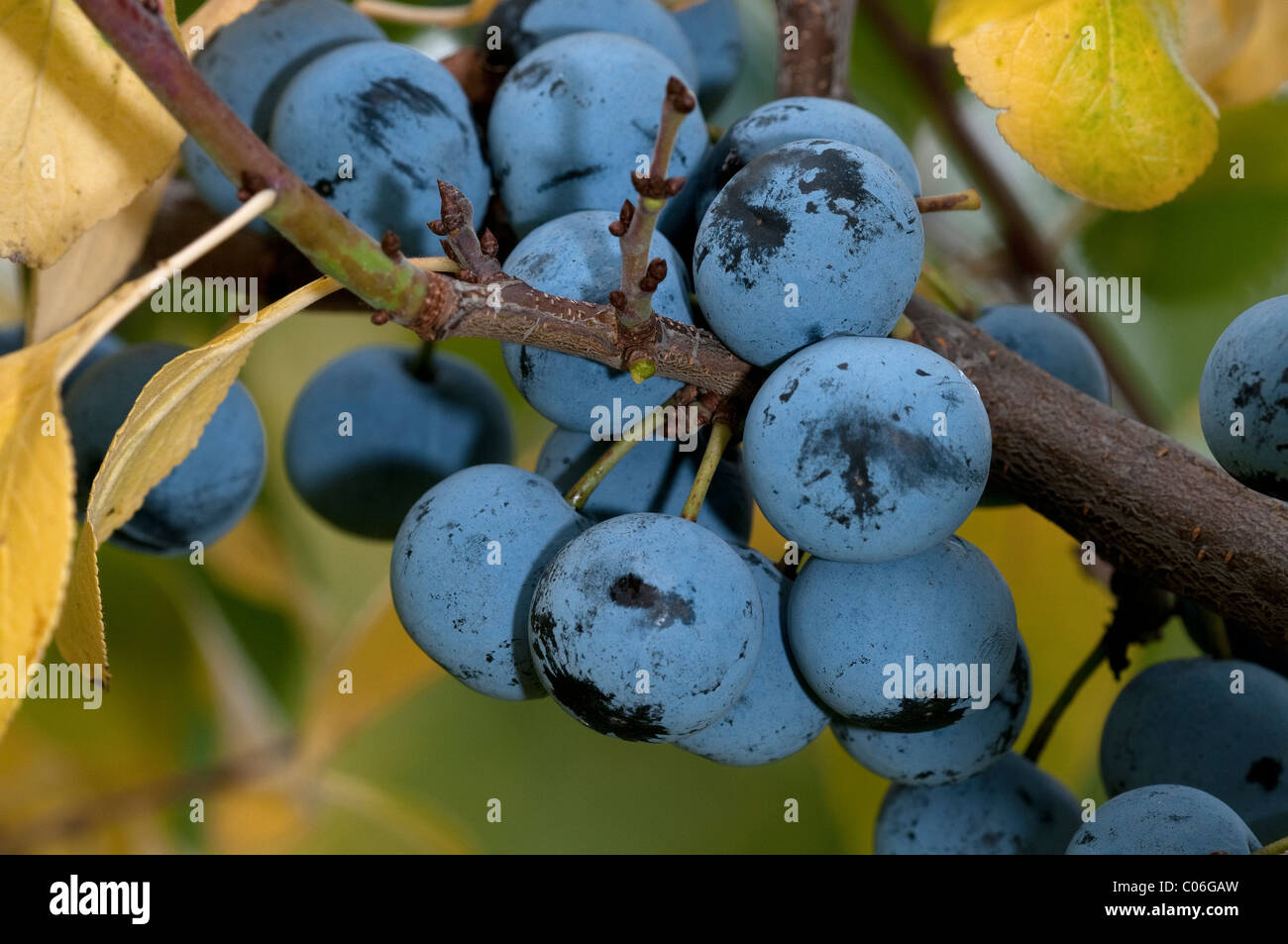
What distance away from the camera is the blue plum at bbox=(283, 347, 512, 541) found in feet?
2.53

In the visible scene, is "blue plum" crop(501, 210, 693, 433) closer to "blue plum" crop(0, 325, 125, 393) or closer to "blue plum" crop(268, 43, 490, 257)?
"blue plum" crop(268, 43, 490, 257)

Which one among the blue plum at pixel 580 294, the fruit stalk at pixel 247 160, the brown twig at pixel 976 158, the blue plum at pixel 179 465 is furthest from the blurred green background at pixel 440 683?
the fruit stalk at pixel 247 160

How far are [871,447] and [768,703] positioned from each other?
159 millimetres

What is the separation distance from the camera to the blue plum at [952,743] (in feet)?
1.86

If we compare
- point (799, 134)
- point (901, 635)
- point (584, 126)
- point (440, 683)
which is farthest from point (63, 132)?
point (440, 683)

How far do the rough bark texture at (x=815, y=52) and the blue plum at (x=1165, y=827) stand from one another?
0.45 metres

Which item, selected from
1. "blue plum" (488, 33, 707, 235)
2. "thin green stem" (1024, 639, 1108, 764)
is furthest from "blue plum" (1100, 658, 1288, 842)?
"blue plum" (488, 33, 707, 235)

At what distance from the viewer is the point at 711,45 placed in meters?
0.79

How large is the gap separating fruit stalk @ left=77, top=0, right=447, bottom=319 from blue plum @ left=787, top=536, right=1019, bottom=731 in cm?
23

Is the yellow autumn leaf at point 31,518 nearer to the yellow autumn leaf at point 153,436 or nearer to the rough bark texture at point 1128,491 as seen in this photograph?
the yellow autumn leaf at point 153,436

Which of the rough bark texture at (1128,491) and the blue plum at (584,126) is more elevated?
the blue plum at (584,126)

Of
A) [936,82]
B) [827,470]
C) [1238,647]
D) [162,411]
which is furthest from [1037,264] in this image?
[162,411]

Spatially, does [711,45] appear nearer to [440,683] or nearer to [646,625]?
[646,625]
